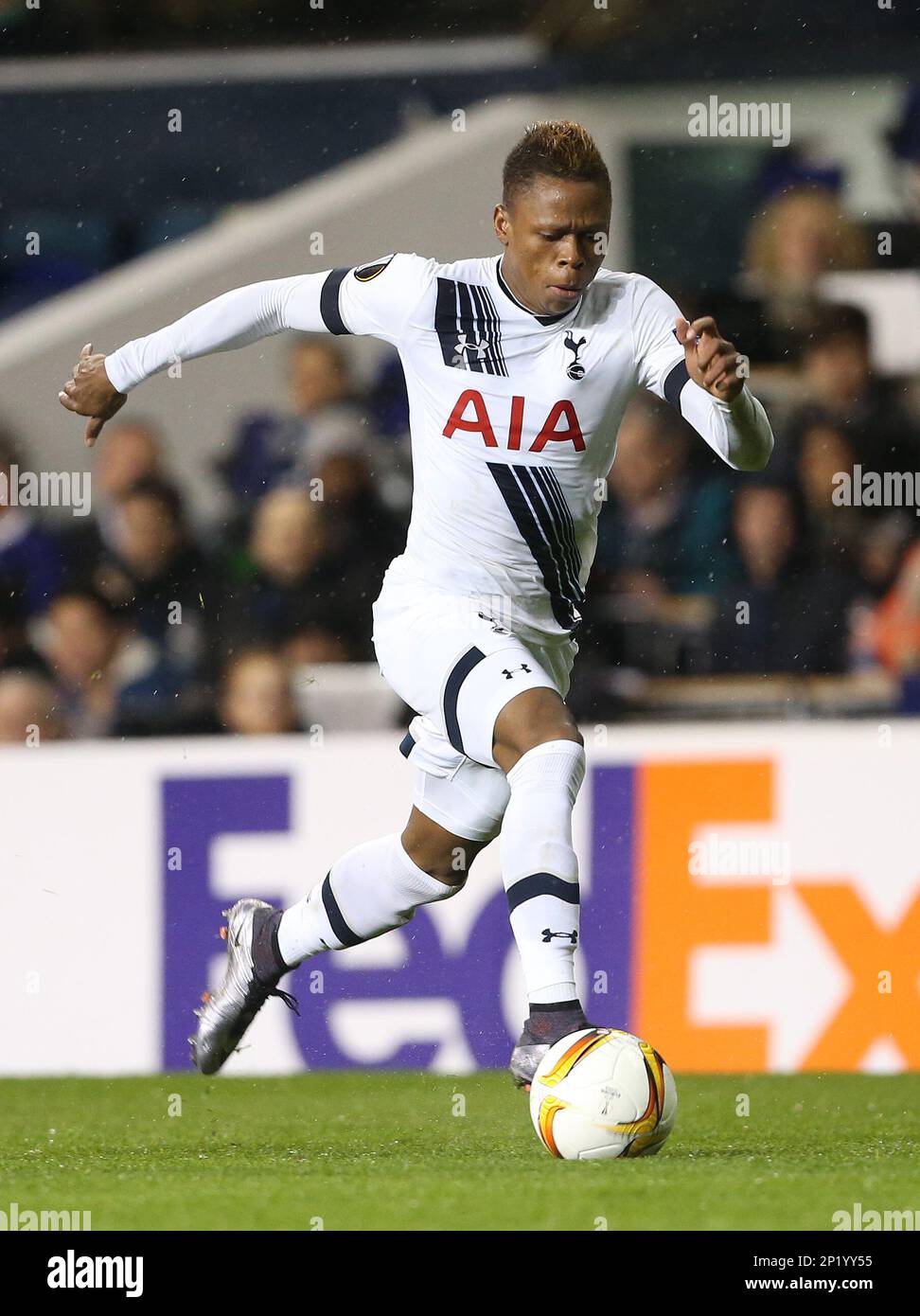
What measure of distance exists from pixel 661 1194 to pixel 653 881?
3.04 metres

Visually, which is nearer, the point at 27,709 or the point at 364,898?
the point at 364,898

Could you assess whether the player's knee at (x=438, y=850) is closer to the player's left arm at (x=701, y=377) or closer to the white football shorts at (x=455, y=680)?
the white football shorts at (x=455, y=680)

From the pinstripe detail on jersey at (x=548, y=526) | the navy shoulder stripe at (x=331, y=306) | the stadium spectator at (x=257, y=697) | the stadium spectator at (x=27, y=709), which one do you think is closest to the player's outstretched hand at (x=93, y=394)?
the navy shoulder stripe at (x=331, y=306)

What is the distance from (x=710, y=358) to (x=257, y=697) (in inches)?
128

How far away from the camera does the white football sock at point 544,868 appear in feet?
13.0

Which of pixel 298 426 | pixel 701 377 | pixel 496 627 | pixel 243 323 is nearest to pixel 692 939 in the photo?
pixel 496 627

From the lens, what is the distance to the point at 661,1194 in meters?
3.44

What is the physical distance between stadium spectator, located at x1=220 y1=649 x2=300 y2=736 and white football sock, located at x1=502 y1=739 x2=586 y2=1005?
2.87m

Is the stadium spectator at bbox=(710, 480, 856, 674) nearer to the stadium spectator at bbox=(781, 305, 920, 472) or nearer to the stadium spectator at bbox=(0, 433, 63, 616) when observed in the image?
the stadium spectator at bbox=(781, 305, 920, 472)

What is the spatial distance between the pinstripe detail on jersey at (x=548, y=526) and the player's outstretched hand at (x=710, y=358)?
646mm

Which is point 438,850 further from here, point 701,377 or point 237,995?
point 701,377

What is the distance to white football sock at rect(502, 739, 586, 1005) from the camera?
3.97 metres

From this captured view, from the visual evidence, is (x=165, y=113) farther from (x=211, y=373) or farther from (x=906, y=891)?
(x=906, y=891)

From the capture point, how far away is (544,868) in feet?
13.2
